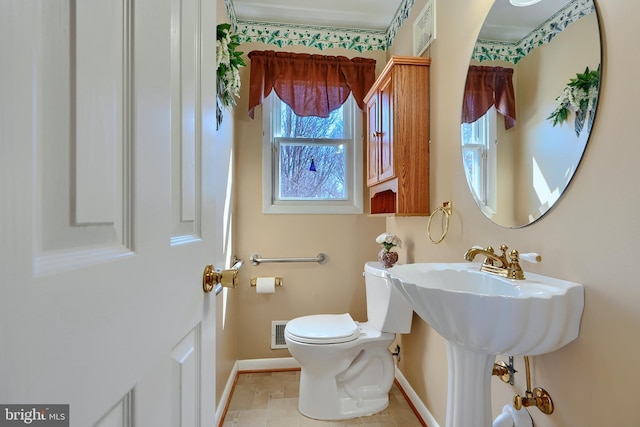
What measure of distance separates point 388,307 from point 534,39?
4.45 ft

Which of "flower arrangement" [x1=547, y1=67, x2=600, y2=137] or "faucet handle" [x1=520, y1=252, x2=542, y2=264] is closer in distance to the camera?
"flower arrangement" [x1=547, y1=67, x2=600, y2=137]

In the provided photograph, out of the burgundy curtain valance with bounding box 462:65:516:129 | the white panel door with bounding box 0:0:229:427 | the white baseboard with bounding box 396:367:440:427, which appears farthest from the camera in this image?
the white baseboard with bounding box 396:367:440:427

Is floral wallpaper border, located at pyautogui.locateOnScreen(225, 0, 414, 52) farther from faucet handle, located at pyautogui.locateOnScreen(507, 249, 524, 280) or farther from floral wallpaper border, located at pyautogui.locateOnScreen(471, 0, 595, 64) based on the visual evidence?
faucet handle, located at pyautogui.locateOnScreen(507, 249, 524, 280)

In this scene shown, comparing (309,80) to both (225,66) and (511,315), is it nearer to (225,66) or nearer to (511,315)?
(225,66)

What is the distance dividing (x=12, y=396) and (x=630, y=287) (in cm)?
101

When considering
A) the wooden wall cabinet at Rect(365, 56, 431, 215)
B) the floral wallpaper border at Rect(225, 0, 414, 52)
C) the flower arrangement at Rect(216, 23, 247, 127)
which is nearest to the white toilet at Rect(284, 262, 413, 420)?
the wooden wall cabinet at Rect(365, 56, 431, 215)

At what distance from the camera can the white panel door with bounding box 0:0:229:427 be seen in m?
0.24

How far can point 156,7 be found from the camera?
1.50ft

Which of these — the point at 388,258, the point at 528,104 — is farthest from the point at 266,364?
the point at 528,104

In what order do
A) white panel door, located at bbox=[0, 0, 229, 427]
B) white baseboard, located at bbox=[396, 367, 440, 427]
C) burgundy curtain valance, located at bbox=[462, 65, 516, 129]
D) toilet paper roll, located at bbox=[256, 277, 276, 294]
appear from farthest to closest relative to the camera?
1. toilet paper roll, located at bbox=[256, 277, 276, 294]
2. white baseboard, located at bbox=[396, 367, 440, 427]
3. burgundy curtain valance, located at bbox=[462, 65, 516, 129]
4. white panel door, located at bbox=[0, 0, 229, 427]

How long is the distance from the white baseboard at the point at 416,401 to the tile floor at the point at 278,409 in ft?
0.14

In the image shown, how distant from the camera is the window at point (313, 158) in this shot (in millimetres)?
2229

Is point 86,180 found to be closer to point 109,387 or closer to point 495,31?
point 109,387

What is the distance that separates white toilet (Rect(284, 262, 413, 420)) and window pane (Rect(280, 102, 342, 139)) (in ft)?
3.67
